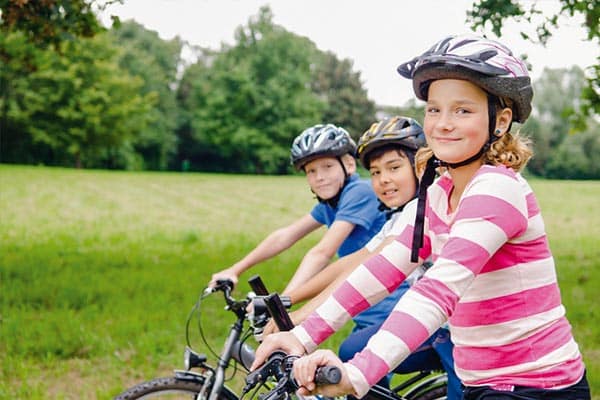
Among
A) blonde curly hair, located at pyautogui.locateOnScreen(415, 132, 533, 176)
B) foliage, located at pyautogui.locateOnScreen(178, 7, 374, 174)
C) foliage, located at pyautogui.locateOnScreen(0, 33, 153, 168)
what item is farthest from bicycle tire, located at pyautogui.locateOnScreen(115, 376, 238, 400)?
foliage, located at pyautogui.locateOnScreen(178, 7, 374, 174)

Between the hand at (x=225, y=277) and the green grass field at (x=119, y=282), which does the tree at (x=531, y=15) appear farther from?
the hand at (x=225, y=277)

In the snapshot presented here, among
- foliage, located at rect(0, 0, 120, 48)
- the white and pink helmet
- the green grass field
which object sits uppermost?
foliage, located at rect(0, 0, 120, 48)

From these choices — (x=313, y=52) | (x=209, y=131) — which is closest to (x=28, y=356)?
(x=209, y=131)


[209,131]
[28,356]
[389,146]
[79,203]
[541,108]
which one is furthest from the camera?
[541,108]

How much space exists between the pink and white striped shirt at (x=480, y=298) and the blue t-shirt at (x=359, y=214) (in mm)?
1521

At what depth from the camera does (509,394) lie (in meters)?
2.04

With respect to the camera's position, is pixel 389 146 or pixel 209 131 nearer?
pixel 389 146

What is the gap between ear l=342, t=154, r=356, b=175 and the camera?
422 centimetres

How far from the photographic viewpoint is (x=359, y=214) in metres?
3.83

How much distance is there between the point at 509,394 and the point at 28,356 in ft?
16.7

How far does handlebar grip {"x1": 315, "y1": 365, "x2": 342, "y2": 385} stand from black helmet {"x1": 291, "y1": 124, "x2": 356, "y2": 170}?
252 centimetres

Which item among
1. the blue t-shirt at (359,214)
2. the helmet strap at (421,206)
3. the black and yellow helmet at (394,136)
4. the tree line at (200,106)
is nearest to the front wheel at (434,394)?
the blue t-shirt at (359,214)

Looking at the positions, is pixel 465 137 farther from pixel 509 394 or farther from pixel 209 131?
pixel 209 131

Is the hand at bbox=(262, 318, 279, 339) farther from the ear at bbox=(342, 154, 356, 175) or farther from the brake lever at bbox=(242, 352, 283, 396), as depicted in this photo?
the ear at bbox=(342, 154, 356, 175)
